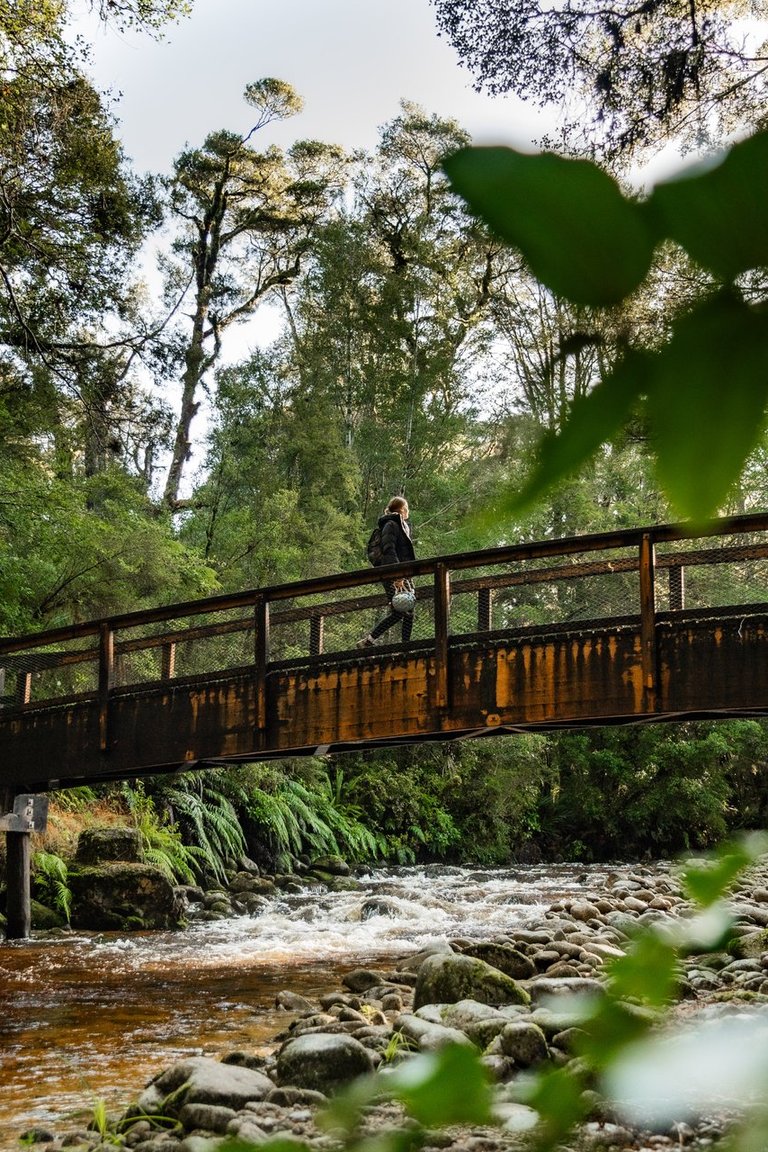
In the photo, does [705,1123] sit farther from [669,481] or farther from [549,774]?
[549,774]

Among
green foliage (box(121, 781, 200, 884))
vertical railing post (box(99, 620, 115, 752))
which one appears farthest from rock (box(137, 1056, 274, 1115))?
green foliage (box(121, 781, 200, 884))

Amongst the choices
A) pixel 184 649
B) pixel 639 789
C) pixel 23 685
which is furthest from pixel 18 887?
pixel 639 789

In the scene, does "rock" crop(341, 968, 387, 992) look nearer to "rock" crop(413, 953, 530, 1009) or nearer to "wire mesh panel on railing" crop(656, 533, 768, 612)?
"rock" crop(413, 953, 530, 1009)

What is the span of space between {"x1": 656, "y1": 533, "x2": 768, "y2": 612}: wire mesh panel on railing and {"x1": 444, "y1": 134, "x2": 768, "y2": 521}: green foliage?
27.9 ft

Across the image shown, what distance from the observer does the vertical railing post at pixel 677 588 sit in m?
9.59

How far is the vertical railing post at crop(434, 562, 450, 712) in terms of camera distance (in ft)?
33.4

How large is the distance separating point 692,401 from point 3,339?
17.7 m

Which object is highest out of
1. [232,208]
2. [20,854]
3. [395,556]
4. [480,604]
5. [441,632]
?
[232,208]

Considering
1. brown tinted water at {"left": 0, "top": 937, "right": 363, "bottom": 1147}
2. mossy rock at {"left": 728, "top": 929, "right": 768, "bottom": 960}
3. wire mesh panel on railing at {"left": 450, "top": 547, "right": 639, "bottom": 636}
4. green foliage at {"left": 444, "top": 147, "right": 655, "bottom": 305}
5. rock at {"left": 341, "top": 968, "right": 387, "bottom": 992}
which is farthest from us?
wire mesh panel on railing at {"left": 450, "top": 547, "right": 639, "bottom": 636}

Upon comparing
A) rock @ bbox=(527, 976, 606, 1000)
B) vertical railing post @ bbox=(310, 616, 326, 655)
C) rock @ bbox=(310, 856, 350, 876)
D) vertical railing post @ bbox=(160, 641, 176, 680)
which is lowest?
rock @ bbox=(310, 856, 350, 876)

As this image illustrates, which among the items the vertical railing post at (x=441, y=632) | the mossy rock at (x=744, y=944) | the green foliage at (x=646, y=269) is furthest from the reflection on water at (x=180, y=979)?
the green foliage at (x=646, y=269)

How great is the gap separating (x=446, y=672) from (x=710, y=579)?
2.58m

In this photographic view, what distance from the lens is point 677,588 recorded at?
31.6 ft

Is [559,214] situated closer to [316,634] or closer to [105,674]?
[316,634]
